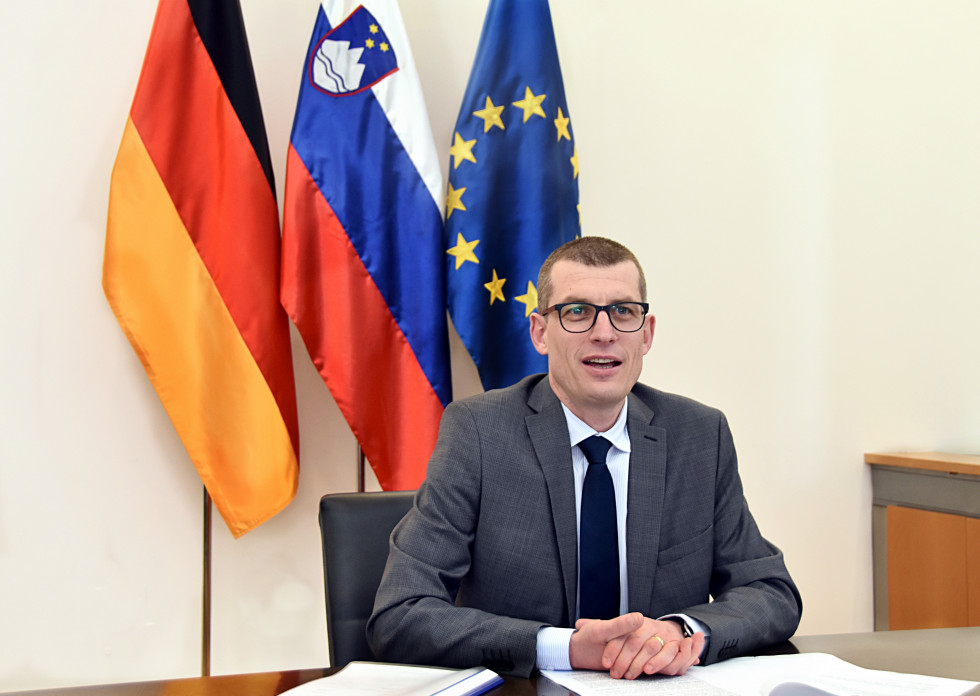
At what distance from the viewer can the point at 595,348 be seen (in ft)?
5.29

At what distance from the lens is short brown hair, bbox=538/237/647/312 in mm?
1656

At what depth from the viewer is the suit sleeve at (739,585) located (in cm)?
129

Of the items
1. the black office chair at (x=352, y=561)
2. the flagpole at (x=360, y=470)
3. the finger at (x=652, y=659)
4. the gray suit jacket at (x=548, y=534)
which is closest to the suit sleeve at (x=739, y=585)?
the gray suit jacket at (x=548, y=534)

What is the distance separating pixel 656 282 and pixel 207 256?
163cm

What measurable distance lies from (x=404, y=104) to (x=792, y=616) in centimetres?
187

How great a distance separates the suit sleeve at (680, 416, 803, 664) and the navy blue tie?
0.54 feet

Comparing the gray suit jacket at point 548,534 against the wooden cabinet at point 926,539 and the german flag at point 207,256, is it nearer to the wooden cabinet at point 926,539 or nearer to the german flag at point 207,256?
the german flag at point 207,256

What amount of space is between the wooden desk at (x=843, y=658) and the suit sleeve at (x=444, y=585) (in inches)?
3.8

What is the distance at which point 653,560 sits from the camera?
5.02 feet

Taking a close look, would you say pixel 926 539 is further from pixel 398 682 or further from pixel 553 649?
pixel 398 682

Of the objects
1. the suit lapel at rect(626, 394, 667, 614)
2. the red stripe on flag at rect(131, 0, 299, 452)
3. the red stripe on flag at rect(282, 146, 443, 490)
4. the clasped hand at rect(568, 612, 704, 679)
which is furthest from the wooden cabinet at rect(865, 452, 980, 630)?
the red stripe on flag at rect(131, 0, 299, 452)

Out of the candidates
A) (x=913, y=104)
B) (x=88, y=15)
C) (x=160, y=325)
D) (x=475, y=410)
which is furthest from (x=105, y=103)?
(x=913, y=104)

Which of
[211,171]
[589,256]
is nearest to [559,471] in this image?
[589,256]

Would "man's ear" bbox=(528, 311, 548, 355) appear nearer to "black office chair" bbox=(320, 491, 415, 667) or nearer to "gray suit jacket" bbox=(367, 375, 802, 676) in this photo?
"gray suit jacket" bbox=(367, 375, 802, 676)
